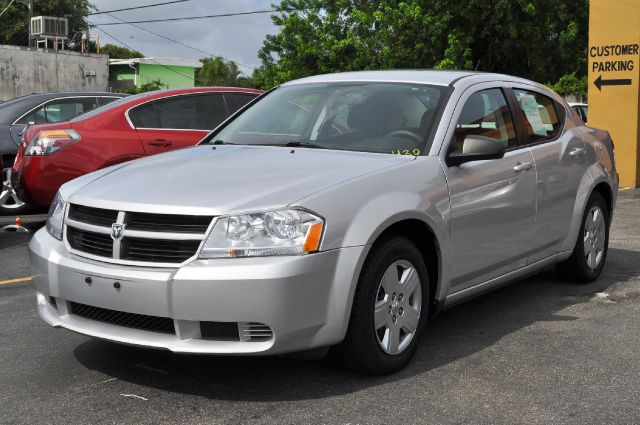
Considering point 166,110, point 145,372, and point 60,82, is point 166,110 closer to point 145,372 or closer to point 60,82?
point 145,372

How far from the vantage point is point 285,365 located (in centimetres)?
457

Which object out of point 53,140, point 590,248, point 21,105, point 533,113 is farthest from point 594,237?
point 21,105

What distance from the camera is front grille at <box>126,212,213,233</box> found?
152 inches

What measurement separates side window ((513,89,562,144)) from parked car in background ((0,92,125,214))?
667 centimetres

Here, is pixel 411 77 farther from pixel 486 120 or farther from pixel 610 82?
pixel 610 82

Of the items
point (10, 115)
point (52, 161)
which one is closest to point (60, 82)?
point (10, 115)

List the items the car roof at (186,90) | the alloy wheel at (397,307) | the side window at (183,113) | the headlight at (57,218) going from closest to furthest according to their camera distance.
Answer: the alloy wheel at (397,307)
the headlight at (57,218)
the side window at (183,113)
the car roof at (186,90)

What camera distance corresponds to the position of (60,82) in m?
44.1

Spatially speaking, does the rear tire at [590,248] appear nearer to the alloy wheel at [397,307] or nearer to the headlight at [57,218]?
the alloy wheel at [397,307]

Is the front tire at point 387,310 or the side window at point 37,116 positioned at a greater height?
the side window at point 37,116

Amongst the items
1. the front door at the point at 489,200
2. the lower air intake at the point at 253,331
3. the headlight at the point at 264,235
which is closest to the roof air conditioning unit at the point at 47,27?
the front door at the point at 489,200

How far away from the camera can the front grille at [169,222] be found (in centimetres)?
387

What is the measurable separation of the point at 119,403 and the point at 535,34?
2704cm

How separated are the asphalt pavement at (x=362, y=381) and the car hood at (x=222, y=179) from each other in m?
0.91
